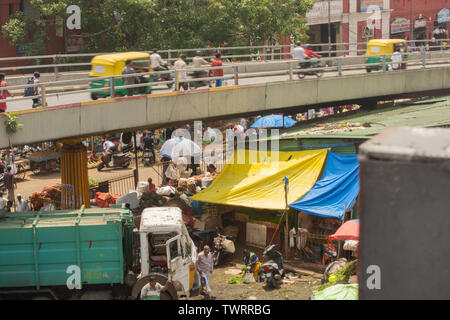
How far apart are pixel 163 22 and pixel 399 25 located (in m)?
25.0

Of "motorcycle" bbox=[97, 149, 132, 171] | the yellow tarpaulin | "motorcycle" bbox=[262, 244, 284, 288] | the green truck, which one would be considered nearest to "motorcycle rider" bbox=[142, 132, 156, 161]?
"motorcycle" bbox=[97, 149, 132, 171]

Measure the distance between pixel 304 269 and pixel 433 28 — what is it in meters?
38.8

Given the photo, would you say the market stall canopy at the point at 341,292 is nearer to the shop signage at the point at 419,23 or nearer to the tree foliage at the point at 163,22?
the tree foliage at the point at 163,22

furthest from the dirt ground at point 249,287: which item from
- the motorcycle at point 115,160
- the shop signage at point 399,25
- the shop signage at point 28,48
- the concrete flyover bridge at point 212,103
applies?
the shop signage at point 399,25

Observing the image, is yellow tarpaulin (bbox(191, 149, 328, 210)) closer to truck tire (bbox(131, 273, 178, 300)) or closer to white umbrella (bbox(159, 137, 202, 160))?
truck tire (bbox(131, 273, 178, 300))

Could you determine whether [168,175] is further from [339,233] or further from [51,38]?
[51,38]

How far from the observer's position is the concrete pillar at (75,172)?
1900cm

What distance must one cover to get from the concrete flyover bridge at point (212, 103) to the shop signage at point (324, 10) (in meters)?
22.5

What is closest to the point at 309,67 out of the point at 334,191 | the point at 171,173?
the point at 171,173

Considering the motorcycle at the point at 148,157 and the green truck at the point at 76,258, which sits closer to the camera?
the green truck at the point at 76,258

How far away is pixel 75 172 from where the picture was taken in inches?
757

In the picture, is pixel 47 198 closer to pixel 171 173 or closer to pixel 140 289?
pixel 171 173

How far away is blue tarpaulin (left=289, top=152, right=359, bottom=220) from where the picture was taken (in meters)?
16.6

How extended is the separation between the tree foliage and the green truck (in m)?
18.3
